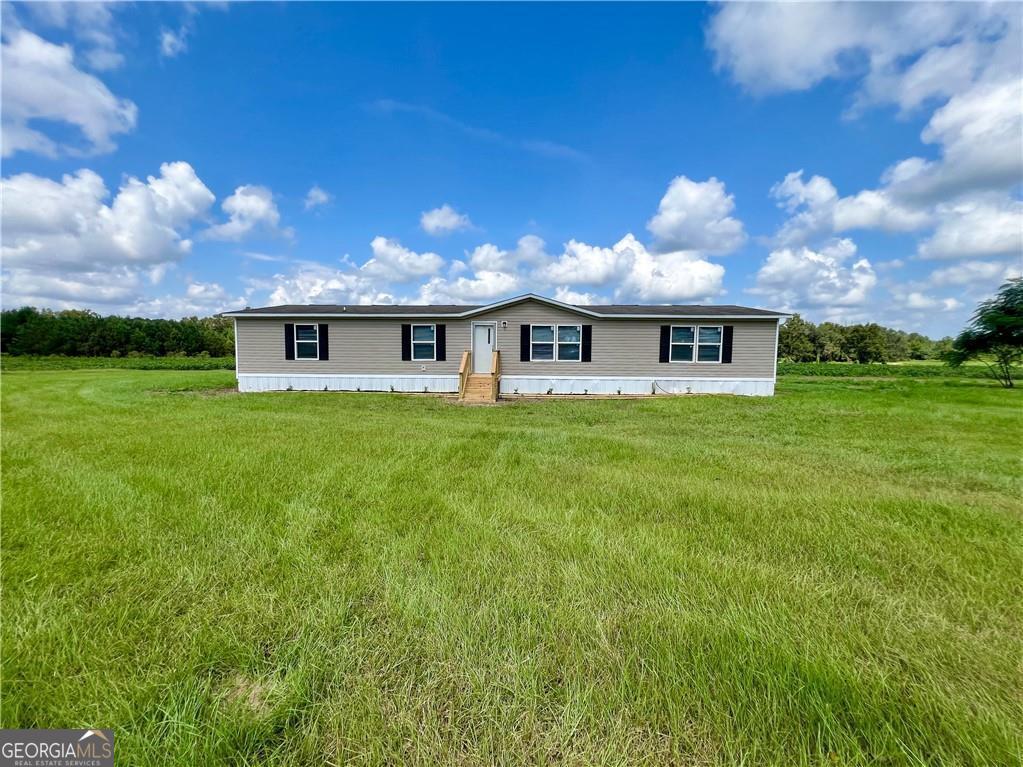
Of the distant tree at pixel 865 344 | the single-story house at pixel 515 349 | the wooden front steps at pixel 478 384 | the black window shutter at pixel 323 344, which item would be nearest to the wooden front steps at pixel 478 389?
the wooden front steps at pixel 478 384

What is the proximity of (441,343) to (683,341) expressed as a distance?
8.36m

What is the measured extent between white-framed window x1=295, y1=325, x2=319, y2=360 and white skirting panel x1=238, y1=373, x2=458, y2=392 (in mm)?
743

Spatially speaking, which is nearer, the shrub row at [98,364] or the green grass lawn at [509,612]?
the green grass lawn at [509,612]

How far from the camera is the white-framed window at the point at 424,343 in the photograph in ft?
46.8

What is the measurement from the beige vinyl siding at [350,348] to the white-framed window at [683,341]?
712cm

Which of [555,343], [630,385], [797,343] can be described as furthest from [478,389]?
[797,343]

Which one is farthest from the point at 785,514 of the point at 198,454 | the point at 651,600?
the point at 198,454

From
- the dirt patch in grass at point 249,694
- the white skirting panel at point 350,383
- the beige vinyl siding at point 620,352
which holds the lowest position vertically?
the dirt patch in grass at point 249,694

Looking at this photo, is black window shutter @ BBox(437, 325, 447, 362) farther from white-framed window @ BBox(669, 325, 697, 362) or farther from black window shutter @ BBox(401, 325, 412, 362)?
white-framed window @ BBox(669, 325, 697, 362)

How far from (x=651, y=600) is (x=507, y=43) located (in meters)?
16.8

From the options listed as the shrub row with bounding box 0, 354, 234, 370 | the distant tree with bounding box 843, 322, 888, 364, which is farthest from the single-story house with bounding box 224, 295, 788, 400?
the distant tree with bounding box 843, 322, 888, 364

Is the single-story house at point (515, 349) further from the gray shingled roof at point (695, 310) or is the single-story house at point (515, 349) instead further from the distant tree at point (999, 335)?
the distant tree at point (999, 335)

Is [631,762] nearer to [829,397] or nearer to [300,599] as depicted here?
A: [300,599]

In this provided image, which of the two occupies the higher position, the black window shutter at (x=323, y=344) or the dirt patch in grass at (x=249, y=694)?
the black window shutter at (x=323, y=344)
